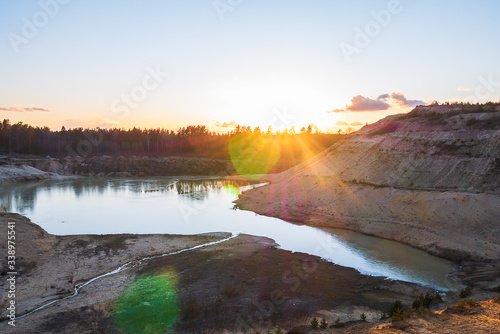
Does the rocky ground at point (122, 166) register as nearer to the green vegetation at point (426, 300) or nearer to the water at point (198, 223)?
the water at point (198, 223)

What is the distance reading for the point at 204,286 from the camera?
14219 mm

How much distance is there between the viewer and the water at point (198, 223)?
58.3 ft

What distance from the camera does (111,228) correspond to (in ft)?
84.9

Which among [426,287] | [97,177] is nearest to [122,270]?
[426,287]

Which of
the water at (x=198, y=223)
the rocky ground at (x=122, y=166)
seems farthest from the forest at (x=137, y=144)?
the water at (x=198, y=223)

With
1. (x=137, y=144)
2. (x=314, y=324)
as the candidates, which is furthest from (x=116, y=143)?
(x=314, y=324)

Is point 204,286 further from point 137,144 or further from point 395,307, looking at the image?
point 137,144

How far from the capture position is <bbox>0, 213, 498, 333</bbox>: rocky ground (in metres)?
11.4

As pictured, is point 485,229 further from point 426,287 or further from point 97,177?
point 97,177

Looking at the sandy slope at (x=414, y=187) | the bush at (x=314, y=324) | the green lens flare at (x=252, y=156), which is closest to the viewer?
the bush at (x=314, y=324)

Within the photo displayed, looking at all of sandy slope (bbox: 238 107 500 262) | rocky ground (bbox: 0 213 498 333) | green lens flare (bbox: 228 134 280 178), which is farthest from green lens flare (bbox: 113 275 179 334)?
green lens flare (bbox: 228 134 280 178)

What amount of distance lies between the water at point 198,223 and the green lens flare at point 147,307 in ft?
29.1

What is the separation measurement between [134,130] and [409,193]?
125 meters

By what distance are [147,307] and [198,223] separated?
1520 centimetres
